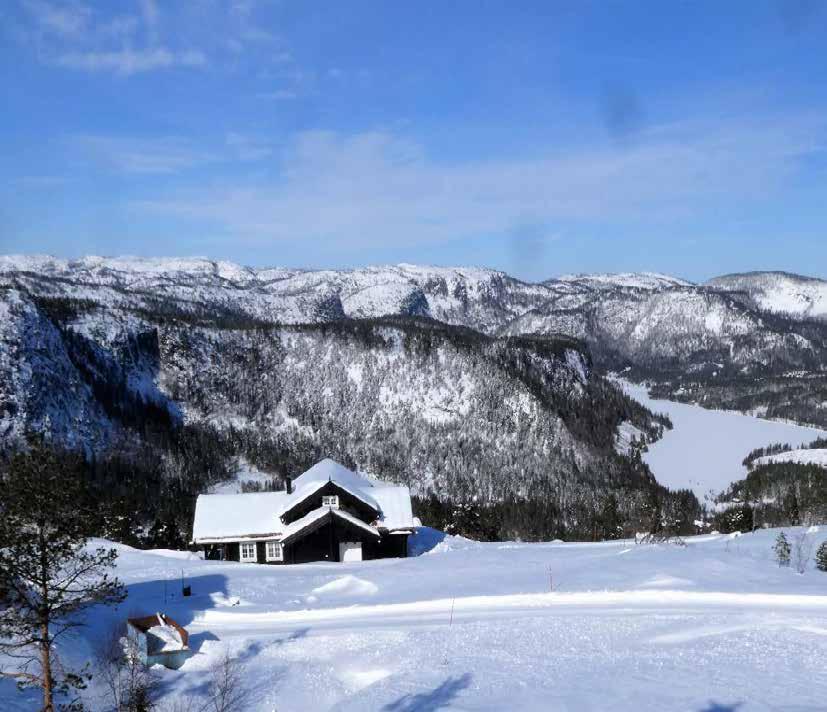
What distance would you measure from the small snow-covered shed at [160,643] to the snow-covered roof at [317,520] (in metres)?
25.7

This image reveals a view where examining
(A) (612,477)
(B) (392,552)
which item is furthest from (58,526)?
(A) (612,477)

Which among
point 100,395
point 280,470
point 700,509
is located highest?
point 100,395

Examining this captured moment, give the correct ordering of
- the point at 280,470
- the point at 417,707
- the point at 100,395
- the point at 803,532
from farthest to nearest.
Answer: the point at 100,395, the point at 280,470, the point at 803,532, the point at 417,707

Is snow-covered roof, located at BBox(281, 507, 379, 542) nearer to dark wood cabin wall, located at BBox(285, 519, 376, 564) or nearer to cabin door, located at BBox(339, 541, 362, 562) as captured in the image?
dark wood cabin wall, located at BBox(285, 519, 376, 564)

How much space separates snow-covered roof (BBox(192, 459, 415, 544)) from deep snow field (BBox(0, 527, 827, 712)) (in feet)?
41.1

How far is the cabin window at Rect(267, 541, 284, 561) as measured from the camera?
5503 cm

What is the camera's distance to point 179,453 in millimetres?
175375

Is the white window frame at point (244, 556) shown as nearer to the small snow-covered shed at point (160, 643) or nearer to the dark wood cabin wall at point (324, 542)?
the dark wood cabin wall at point (324, 542)

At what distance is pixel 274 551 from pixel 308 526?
132 inches

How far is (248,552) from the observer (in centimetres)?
5516

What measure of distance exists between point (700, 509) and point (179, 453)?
11314cm

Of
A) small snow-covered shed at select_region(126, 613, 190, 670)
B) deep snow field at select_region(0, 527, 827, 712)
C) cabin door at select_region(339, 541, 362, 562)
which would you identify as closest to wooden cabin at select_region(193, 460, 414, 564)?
cabin door at select_region(339, 541, 362, 562)

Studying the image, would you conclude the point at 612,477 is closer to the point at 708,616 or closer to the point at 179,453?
the point at 179,453

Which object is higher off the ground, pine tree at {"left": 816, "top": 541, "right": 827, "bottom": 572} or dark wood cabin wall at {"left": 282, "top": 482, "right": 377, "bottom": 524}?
dark wood cabin wall at {"left": 282, "top": 482, "right": 377, "bottom": 524}
